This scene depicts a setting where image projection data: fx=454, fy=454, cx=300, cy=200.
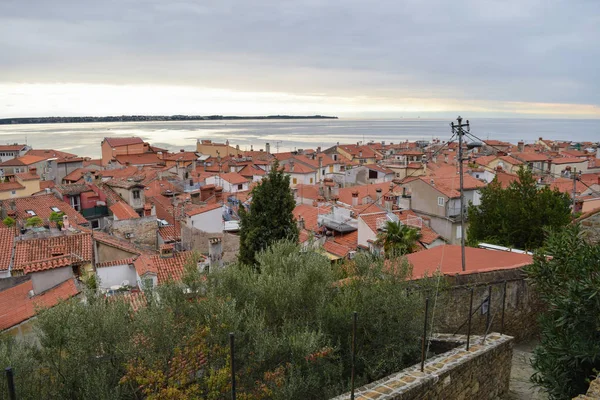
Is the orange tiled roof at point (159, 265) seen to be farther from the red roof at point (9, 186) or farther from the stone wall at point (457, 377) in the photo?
the red roof at point (9, 186)

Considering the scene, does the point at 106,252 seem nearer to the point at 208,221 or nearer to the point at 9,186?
the point at 208,221

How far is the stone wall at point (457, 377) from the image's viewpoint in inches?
228

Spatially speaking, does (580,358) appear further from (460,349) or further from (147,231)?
(147,231)

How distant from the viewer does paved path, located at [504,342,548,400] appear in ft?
25.1

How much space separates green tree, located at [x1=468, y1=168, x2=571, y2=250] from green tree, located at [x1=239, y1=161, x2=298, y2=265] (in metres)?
9.84

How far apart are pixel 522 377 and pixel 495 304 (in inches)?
62.8

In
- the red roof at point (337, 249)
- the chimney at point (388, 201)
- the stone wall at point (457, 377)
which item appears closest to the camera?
the stone wall at point (457, 377)

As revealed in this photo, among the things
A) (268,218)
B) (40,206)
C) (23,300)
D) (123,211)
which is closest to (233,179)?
(123,211)

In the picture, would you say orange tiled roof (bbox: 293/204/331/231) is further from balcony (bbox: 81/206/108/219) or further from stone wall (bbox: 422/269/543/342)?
stone wall (bbox: 422/269/543/342)

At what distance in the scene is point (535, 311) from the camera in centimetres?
1010

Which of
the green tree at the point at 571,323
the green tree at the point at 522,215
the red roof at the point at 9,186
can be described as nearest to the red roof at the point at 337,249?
the green tree at the point at 522,215

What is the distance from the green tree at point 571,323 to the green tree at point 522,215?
42.4ft

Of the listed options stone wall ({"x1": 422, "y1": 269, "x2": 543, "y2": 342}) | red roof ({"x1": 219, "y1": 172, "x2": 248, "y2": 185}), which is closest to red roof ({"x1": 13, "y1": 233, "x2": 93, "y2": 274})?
stone wall ({"x1": 422, "y1": 269, "x2": 543, "y2": 342})

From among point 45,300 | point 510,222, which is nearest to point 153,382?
point 45,300
